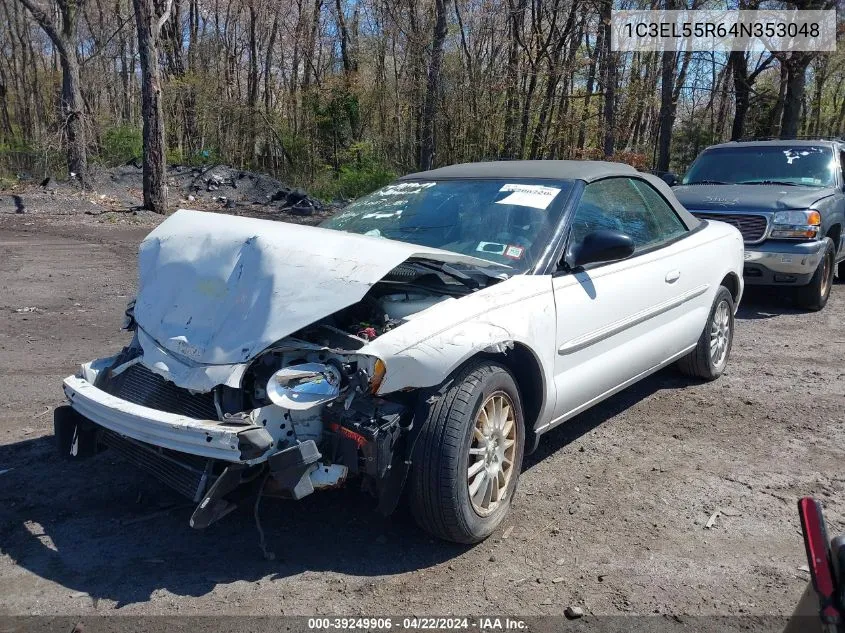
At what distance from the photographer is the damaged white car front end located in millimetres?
2963

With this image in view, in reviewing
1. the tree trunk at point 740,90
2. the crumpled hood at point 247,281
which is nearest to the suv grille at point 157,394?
the crumpled hood at point 247,281

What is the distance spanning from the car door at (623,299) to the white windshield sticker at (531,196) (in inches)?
7.0

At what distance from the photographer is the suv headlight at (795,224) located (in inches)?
317

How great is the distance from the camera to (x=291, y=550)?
3328 mm

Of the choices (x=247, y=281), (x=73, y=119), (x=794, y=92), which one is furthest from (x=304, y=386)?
(x=794, y=92)

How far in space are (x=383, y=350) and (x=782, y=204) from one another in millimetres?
6733

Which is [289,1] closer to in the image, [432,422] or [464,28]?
[464,28]

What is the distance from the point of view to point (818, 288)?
8375 mm

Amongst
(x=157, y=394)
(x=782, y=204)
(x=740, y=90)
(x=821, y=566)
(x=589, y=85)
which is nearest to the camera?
(x=821, y=566)

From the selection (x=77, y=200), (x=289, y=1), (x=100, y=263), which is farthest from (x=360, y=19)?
(x=100, y=263)

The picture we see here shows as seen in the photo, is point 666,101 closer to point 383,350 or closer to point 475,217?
point 475,217

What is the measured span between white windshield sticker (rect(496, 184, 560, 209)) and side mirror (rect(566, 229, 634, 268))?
374mm

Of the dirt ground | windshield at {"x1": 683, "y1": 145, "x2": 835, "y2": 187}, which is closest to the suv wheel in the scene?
windshield at {"x1": 683, "y1": 145, "x2": 835, "y2": 187}

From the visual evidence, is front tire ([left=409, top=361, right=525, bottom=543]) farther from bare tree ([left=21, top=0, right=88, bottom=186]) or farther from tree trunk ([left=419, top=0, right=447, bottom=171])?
bare tree ([left=21, top=0, right=88, bottom=186])
